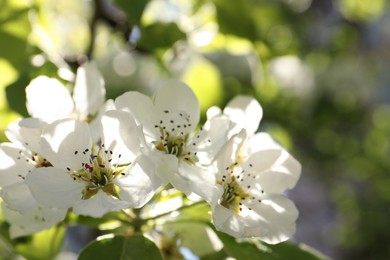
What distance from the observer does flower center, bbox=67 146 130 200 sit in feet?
2.71

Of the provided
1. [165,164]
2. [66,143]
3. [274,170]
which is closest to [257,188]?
[274,170]

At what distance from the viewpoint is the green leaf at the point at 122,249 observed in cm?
84

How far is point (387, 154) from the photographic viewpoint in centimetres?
278

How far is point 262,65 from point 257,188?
788 millimetres

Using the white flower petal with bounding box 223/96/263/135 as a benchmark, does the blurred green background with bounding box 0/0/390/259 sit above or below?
below

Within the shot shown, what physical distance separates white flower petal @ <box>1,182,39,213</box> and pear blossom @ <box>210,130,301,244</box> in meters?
0.23

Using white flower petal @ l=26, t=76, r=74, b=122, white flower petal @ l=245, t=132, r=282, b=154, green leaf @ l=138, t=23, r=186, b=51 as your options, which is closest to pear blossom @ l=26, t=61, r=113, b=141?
white flower petal @ l=26, t=76, r=74, b=122

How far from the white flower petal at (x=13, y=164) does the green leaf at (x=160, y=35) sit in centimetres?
49

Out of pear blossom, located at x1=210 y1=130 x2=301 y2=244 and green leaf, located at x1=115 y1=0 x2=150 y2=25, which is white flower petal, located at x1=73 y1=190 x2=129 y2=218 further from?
green leaf, located at x1=115 y1=0 x2=150 y2=25

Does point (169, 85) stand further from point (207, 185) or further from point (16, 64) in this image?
point (16, 64)

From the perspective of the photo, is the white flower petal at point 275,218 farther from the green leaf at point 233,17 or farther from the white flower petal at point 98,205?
the green leaf at point 233,17

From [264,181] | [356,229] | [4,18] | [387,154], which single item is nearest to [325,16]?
[387,154]

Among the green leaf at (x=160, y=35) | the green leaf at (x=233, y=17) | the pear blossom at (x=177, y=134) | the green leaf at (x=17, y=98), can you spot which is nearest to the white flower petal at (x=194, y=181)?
the pear blossom at (x=177, y=134)

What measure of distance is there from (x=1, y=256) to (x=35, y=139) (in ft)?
1.79
